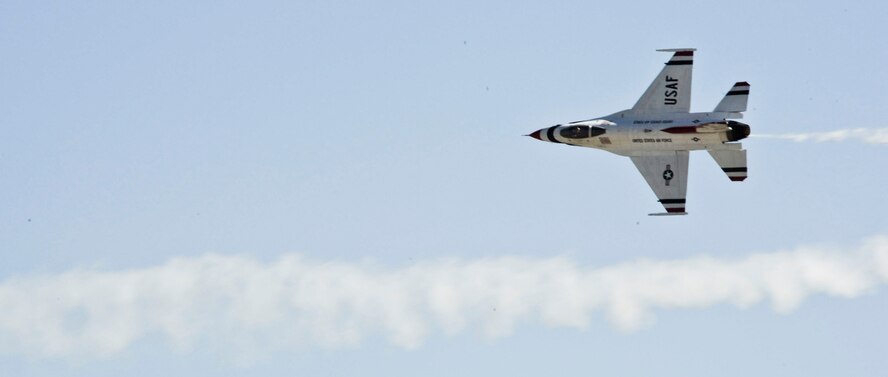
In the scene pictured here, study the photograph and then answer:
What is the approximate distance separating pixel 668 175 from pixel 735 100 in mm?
4374

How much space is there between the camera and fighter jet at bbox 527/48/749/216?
81375mm

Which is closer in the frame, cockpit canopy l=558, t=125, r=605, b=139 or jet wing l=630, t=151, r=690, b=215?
jet wing l=630, t=151, r=690, b=215

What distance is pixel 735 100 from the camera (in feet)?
267

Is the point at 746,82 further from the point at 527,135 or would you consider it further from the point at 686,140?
the point at 527,135

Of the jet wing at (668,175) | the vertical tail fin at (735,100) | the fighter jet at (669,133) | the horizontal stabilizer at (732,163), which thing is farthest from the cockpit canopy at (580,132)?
the vertical tail fin at (735,100)

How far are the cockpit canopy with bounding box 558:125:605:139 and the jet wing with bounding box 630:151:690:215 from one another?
1.86m

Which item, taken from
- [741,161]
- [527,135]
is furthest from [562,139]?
[741,161]

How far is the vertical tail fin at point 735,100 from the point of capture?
3201 inches

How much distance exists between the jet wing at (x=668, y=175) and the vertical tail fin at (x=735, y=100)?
8.75ft

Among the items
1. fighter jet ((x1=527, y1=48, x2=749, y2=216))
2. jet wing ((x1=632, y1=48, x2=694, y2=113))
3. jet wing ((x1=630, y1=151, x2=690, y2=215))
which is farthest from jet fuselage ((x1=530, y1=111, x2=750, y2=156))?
jet wing ((x1=632, y1=48, x2=694, y2=113))

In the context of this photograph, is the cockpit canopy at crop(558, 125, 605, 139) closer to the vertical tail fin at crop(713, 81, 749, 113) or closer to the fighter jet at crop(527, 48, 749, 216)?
the fighter jet at crop(527, 48, 749, 216)

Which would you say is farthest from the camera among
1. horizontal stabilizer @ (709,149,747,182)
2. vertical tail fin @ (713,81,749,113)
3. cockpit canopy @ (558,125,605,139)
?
cockpit canopy @ (558,125,605,139)

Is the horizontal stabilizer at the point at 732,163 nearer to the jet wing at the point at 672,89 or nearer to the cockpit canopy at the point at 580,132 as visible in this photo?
the jet wing at the point at 672,89

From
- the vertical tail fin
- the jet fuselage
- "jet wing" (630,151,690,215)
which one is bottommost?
"jet wing" (630,151,690,215)
